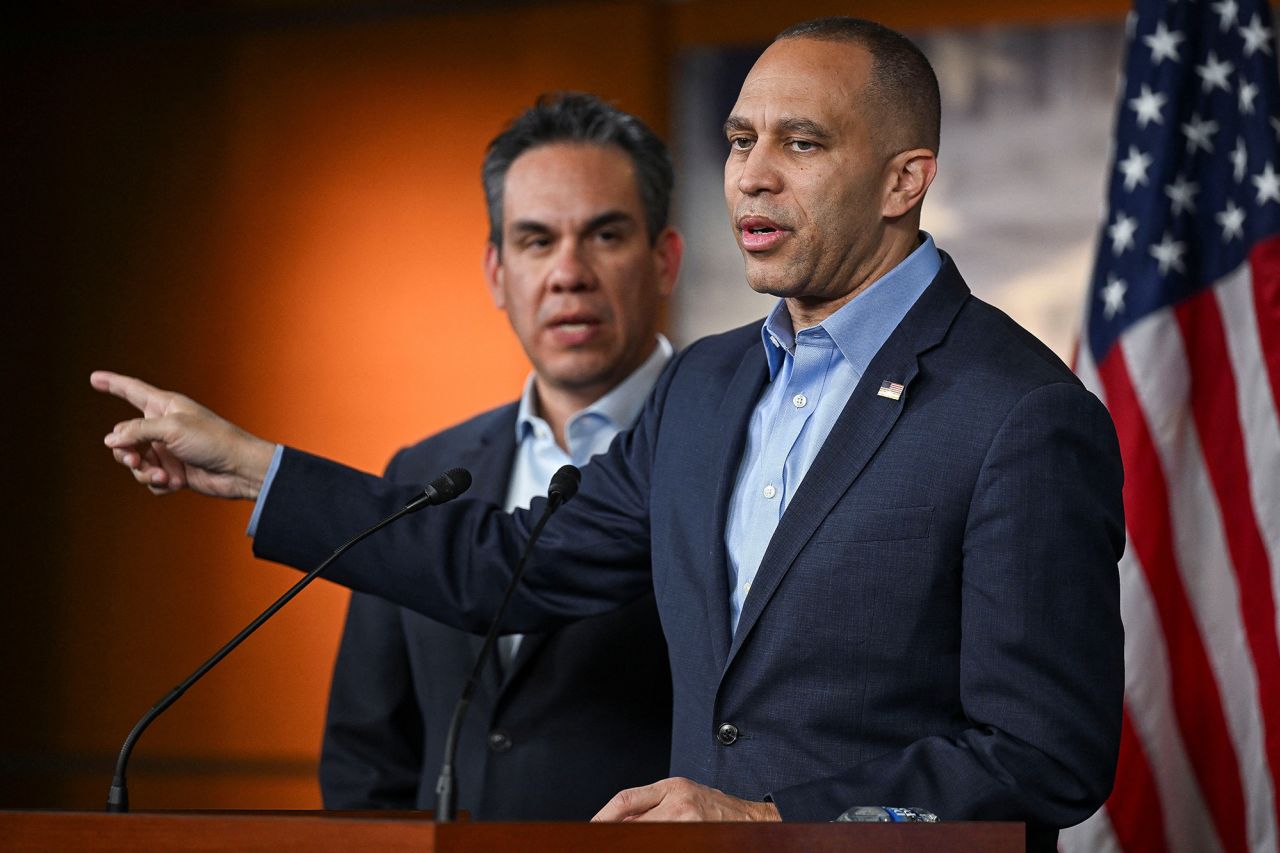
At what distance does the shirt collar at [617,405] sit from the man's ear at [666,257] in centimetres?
13

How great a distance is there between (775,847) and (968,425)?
1.78 ft

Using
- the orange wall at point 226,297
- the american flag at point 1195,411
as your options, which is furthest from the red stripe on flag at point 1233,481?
the orange wall at point 226,297

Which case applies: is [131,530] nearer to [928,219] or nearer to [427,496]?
[928,219]

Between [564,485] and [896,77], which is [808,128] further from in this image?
[564,485]

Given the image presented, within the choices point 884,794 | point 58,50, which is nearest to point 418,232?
point 58,50

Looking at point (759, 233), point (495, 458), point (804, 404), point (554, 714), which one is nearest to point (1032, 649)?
point (804, 404)

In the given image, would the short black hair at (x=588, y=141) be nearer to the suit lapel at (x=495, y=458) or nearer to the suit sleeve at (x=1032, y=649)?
the suit lapel at (x=495, y=458)

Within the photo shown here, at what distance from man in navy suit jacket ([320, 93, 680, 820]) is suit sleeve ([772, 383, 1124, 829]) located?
68 centimetres

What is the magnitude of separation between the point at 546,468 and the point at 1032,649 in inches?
40.8

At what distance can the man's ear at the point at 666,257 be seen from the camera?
2.49 m

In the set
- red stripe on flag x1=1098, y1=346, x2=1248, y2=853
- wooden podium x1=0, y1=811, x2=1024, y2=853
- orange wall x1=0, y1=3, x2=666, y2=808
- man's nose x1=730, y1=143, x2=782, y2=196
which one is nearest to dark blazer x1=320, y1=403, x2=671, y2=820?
man's nose x1=730, y1=143, x2=782, y2=196

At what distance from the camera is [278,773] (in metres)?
4.30

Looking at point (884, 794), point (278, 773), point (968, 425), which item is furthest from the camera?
point (278, 773)

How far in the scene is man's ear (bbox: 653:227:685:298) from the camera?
249 cm
